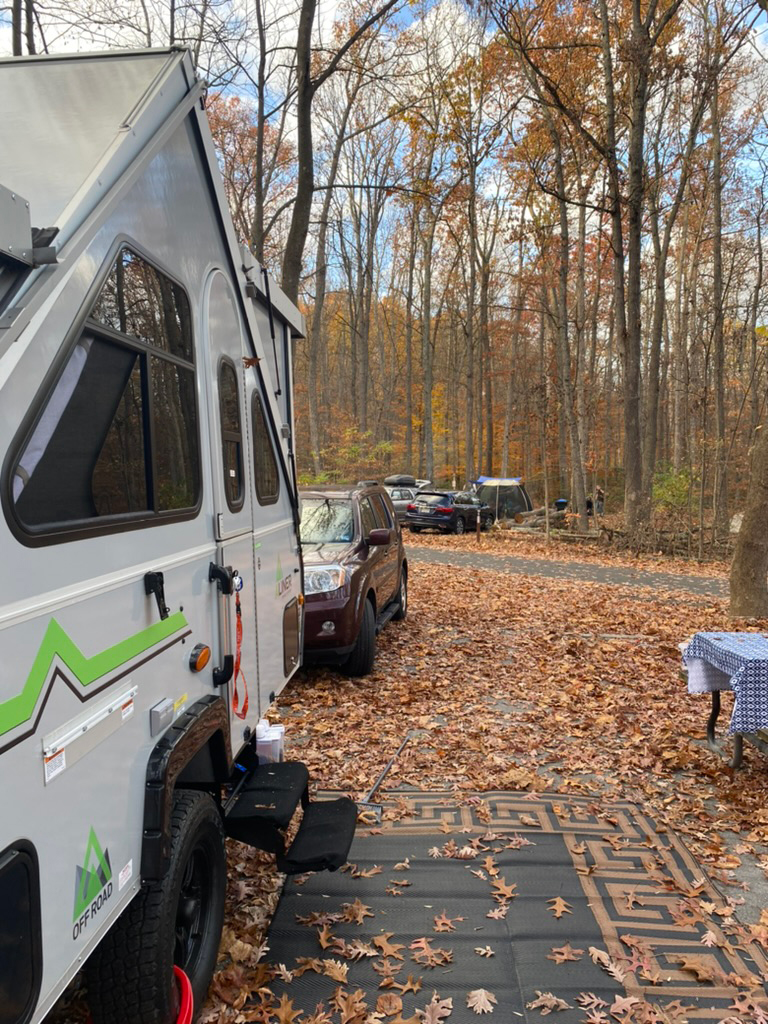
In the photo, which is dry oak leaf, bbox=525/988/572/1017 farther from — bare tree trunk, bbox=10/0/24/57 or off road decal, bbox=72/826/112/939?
bare tree trunk, bbox=10/0/24/57

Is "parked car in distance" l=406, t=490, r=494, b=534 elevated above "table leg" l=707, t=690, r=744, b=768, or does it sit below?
above

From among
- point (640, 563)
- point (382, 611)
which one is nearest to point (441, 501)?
point (640, 563)

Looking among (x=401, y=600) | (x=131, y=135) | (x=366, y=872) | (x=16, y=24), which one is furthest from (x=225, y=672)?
(x=16, y=24)

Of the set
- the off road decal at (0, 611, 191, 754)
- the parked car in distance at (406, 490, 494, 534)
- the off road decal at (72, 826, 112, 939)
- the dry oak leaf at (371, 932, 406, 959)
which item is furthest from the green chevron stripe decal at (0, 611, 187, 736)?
the parked car in distance at (406, 490, 494, 534)

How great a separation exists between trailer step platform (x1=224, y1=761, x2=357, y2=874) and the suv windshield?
4.02 meters

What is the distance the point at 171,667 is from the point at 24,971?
3.38 feet

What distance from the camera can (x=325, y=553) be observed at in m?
7.20

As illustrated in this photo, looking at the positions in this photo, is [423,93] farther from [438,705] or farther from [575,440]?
[438,705]

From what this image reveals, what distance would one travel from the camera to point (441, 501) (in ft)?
75.7

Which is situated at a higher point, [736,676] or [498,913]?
[736,676]

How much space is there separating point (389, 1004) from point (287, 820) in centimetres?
79

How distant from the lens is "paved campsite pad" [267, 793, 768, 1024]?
2840mm

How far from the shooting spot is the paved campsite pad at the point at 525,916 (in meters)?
2.84

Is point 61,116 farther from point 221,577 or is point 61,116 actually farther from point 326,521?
point 326,521
